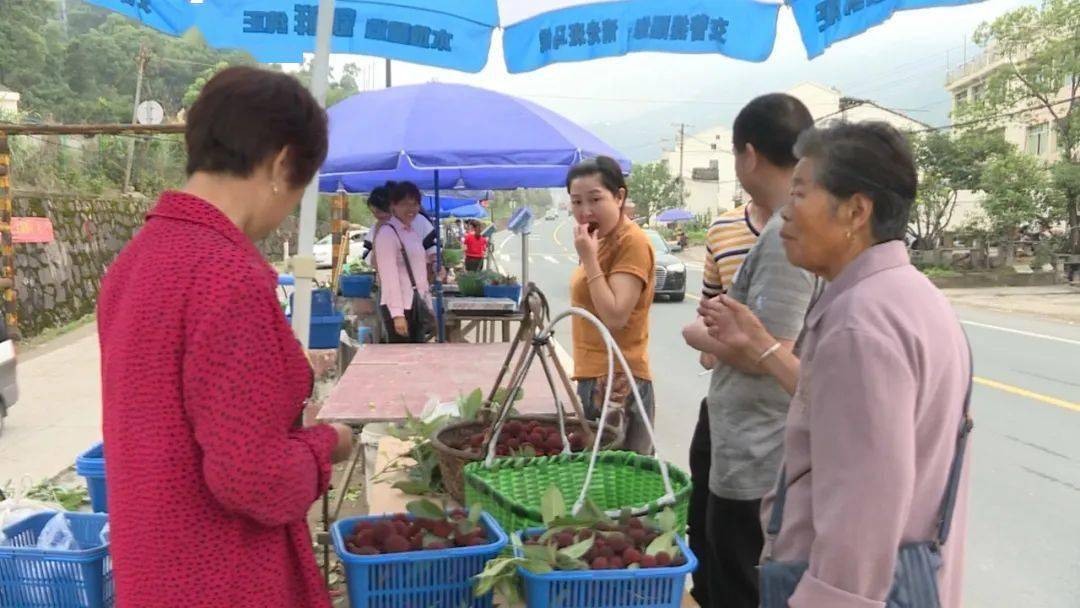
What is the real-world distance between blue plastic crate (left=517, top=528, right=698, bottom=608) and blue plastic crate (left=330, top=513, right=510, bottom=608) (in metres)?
0.17

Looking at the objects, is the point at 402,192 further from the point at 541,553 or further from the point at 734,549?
the point at 541,553

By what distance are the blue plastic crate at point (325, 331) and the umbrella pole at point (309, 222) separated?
431cm

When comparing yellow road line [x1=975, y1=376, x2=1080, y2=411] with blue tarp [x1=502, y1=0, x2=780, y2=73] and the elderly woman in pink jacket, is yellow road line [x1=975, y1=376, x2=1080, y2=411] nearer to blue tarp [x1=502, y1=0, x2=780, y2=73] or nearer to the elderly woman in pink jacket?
blue tarp [x1=502, y1=0, x2=780, y2=73]

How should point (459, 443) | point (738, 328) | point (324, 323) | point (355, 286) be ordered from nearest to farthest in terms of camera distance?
1. point (738, 328)
2. point (459, 443)
3. point (324, 323)
4. point (355, 286)

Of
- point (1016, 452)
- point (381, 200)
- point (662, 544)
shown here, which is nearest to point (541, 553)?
point (662, 544)

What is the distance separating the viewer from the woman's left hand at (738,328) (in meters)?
1.93

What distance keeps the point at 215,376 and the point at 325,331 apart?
5.67 meters

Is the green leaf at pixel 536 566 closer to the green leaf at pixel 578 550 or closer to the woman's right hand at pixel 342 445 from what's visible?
the green leaf at pixel 578 550

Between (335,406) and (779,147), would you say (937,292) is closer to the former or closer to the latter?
(779,147)

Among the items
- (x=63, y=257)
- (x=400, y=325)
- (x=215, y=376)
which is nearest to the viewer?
(x=215, y=376)

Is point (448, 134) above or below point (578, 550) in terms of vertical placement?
above

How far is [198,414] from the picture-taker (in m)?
1.22

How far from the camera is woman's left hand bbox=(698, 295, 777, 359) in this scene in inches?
75.9

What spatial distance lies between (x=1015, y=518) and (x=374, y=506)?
3.89 meters
